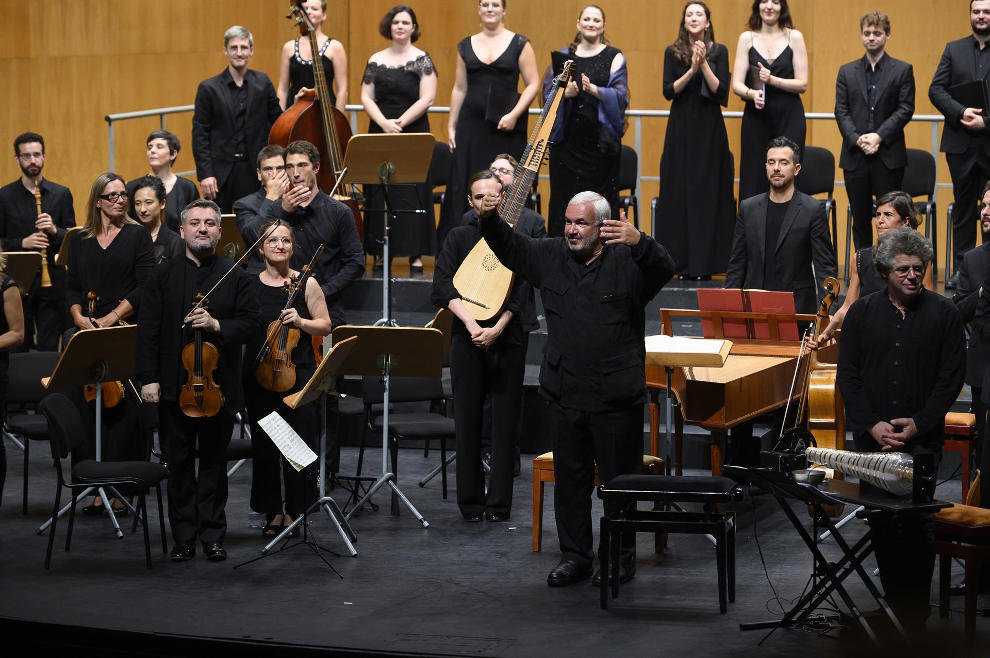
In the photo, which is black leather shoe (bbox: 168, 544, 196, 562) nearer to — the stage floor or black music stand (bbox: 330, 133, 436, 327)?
the stage floor

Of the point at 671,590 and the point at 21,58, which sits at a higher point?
the point at 21,58

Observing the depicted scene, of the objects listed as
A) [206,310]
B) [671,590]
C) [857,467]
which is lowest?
[671,590]

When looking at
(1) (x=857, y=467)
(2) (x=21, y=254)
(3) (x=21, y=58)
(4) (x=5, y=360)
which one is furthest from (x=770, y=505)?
(3) (x=21, y=58)

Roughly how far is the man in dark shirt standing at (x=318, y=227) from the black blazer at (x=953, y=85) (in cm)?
331

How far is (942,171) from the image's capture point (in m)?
9.92

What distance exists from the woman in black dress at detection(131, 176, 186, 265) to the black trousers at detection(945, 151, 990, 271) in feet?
13.3

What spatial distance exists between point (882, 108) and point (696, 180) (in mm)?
1154

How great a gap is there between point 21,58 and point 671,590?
8.17 meters

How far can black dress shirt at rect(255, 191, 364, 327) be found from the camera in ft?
21.6

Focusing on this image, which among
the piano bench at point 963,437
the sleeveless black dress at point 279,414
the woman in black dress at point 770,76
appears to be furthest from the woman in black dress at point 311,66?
the piano bench at point 963,437

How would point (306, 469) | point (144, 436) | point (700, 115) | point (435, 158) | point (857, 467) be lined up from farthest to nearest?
point (435, 158)
point (700, 115)
point (144, 436)
point (306, 469)
point (857, 467)

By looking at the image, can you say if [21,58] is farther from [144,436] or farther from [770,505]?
[770,505]

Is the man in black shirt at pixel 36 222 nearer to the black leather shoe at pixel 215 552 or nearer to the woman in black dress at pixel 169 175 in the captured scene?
the woman in black dress at pixel 169 175

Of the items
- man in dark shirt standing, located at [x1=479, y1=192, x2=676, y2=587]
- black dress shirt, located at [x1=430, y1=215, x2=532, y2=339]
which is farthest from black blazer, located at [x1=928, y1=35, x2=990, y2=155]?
man in dark shirt standing, located at [x1=479, y1=192, x2=676, y2=587]
